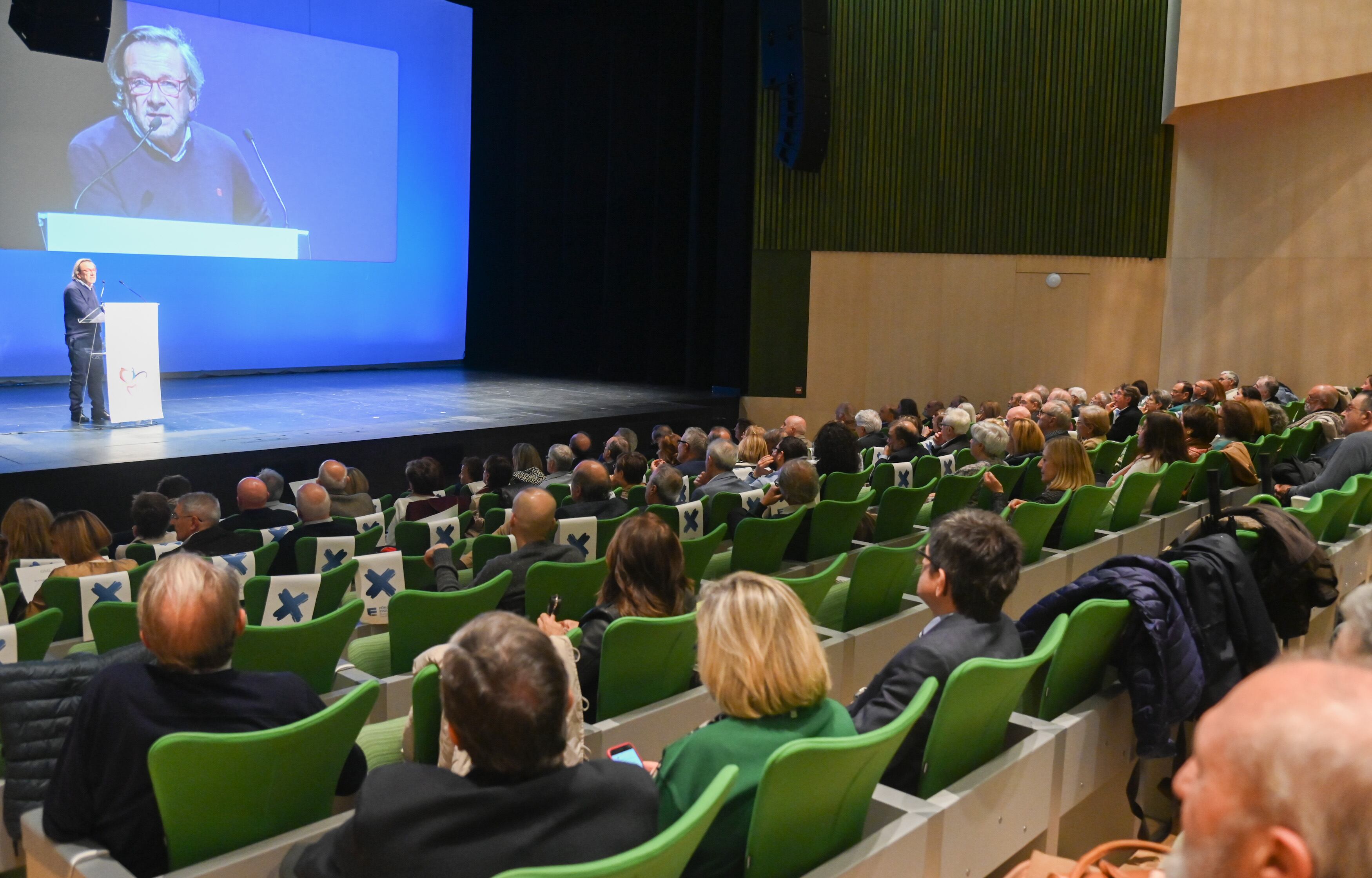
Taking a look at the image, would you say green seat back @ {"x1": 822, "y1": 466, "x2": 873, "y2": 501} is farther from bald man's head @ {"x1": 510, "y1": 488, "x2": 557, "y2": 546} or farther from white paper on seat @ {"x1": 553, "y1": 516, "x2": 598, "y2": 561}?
bald man's head @ {"x1": 510, "y1": 488, "x2": 557, "y2": 546}

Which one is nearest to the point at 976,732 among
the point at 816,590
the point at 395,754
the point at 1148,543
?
the point at 816,590

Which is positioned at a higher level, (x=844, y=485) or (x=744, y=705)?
(x=744, y=705)

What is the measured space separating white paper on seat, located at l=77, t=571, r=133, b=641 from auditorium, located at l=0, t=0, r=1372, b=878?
13 mm

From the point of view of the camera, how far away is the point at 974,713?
2.30m

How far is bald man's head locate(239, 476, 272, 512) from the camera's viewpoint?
5145 mm

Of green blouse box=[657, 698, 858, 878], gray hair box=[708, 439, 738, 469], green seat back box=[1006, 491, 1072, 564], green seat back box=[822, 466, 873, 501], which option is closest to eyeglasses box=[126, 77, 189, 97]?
gray hair box=[708, 439, 738, 469]

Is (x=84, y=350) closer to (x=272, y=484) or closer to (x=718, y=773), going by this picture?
(x=272, y=484)

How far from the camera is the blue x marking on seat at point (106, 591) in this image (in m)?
3.46

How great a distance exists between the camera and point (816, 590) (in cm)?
345

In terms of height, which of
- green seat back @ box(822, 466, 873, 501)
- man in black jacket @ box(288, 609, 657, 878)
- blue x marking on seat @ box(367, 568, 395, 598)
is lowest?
blue x marking on seat @ box(367, 568, 395, 598)

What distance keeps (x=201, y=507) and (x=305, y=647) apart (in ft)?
7.21

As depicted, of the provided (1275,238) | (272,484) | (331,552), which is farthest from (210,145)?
(1275,238)

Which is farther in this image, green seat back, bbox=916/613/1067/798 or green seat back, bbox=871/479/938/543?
green seat back, bbox=871/479/938/543

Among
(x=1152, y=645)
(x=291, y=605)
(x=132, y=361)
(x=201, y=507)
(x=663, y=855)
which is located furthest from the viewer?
(x=132, y=361)
